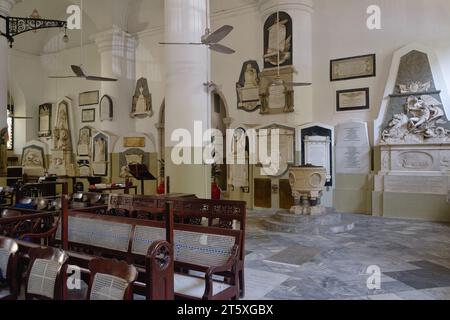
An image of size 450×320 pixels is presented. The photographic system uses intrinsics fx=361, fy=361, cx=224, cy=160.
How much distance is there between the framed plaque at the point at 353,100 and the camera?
7.69m

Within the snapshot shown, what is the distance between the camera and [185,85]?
18.2 ft

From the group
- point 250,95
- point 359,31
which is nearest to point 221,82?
point 250,95

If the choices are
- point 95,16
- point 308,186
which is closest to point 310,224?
point 308,186

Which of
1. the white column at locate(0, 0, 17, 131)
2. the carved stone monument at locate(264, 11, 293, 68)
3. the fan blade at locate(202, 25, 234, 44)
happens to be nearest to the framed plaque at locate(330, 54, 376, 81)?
the carved stone monument at locate(264, 11, 293, 68)

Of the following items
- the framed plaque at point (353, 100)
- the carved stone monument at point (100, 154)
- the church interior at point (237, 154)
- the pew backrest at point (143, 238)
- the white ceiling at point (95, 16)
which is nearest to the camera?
the pew backrest at point (143, 238)

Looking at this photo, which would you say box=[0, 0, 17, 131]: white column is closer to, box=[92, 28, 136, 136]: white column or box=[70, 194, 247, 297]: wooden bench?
box=[92, 28, 136, 136]: white column

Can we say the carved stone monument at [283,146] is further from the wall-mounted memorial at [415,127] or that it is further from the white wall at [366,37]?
the wall-mounted memorial at [415,127]

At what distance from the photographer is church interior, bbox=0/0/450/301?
2826 millimetres

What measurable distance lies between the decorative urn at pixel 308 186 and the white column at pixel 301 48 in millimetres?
2283

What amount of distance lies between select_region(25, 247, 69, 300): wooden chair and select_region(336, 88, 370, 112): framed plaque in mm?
7113

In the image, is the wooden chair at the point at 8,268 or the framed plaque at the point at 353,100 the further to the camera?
the framed plaque at the point at 353,100

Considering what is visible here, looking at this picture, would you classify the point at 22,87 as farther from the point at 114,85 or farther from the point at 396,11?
the point at 396,11

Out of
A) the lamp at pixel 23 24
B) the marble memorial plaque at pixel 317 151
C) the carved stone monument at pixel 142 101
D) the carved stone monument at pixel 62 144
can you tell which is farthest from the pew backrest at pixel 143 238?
the carved stone monument at pixel 62 144

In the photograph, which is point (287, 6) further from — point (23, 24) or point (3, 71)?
point (3, 71)
